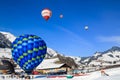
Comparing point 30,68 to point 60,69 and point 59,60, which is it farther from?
point 59,60

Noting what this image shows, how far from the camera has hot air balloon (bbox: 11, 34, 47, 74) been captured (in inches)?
2157

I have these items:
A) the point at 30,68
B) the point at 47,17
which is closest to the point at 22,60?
the point at 30,68

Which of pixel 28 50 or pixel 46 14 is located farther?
pixel 46 14

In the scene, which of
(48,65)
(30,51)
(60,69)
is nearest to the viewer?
(30,51)

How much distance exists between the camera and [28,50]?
179ft

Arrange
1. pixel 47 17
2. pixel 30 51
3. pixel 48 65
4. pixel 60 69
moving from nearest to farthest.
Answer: pixel 30 51, pixel 47 17, pixel 60 69, pixel 48 65

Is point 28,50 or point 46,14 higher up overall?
point 46,14

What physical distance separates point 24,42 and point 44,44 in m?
5.25

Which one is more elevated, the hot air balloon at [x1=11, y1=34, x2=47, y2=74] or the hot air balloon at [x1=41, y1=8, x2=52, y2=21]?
the hot air balloon at [x1=41, y1=8, x2=52, y2=21]

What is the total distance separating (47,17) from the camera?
59.3 meters

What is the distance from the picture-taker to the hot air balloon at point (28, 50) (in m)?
54.8

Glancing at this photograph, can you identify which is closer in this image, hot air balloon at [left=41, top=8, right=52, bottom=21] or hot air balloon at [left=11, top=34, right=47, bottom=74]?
hot air balloon at [left=11, top=34, right=47, bottom=74]

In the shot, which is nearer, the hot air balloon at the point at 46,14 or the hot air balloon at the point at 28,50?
the hot air balloon at the point at 28,50

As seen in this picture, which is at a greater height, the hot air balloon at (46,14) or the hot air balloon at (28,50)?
the hot air balloon at (46,14)
